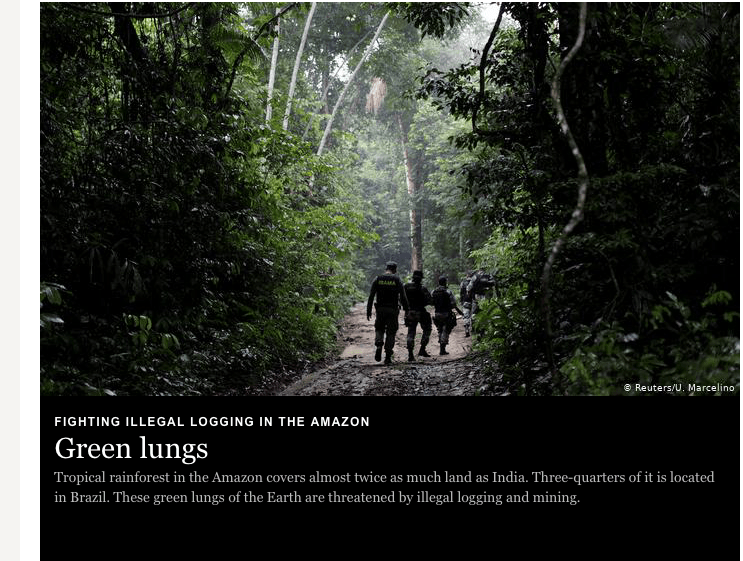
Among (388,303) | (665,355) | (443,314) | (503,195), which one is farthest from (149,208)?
(443,314)

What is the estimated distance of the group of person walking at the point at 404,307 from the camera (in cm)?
1000

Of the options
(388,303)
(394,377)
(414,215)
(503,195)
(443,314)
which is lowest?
(394,377)

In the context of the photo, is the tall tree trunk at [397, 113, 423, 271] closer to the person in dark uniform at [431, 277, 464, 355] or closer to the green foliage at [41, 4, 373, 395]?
the person in dark uniform at [431, 277, 464, 355]

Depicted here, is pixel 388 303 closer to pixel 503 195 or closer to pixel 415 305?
pixel 415 305

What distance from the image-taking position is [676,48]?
19.1ft

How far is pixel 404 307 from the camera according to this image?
1040cm

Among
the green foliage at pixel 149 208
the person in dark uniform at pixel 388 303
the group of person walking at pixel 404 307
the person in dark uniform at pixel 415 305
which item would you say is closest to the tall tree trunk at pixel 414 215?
the group of person walking at pixel 404 307

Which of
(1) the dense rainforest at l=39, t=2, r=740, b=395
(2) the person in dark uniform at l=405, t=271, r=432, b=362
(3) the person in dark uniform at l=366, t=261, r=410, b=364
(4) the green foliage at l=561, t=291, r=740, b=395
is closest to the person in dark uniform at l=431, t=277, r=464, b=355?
(2) the person in dark uniform at l=405, t=271, r=432, b=362

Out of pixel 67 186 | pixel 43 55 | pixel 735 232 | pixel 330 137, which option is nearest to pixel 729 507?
pixel 735 232

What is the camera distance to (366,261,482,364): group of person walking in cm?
1000

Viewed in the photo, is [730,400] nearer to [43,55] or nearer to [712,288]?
[712,288]

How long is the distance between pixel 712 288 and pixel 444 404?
2737mm

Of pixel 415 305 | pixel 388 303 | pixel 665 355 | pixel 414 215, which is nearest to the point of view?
A: pixel 665 355

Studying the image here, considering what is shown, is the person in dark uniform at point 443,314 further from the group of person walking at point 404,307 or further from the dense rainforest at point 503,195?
the dense rainforest at point 503,195
